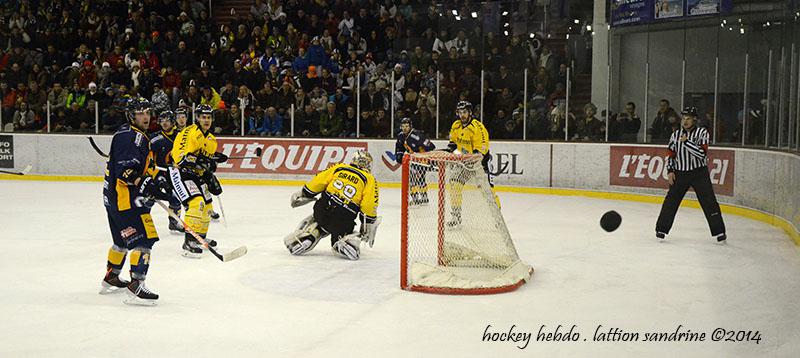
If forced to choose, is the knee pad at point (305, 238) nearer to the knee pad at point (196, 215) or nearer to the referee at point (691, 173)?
the knee pad at point (196, 215)

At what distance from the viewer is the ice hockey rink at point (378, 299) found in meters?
5.12

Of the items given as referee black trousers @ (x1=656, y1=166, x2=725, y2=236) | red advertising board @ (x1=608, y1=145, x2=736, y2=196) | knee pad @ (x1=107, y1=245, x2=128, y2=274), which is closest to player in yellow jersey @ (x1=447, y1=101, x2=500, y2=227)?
referee black trousers @ (x1=656, y1=166, x2=725, y2=236)

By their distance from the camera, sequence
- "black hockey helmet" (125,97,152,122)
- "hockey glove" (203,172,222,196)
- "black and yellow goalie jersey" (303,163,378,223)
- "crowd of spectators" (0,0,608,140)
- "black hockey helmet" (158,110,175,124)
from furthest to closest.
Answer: "crowd of spectators" (0,0,608,140), "hockey glove" (203,172,222,196), "black hockey helmet" (158,110,175,124), "black and yellow goalie jersey" (303,163,378,223), "black hockey helmet" (125,97,152,122)

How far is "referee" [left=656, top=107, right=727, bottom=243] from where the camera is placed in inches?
359

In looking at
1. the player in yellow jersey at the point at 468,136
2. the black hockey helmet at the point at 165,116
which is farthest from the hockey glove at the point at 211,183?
the player in yellow jersey at the point at 468,136

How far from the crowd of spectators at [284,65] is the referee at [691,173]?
183 inches

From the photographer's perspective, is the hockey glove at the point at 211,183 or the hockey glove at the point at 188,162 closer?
the hockey glove at the point at 188,162

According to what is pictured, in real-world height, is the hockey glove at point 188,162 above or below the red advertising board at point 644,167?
above

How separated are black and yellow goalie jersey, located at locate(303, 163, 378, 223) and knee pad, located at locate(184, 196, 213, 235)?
1062mm

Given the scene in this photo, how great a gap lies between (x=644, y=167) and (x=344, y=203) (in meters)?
6.69

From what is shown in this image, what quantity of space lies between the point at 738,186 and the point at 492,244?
5693 mm

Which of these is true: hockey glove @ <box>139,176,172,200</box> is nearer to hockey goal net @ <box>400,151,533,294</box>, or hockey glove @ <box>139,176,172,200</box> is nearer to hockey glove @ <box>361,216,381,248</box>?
hockey goal net @ <box>400,151,533,294</box>

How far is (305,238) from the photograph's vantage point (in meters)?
8.16

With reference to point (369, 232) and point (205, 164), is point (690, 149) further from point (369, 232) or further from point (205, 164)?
point (205, 164)
